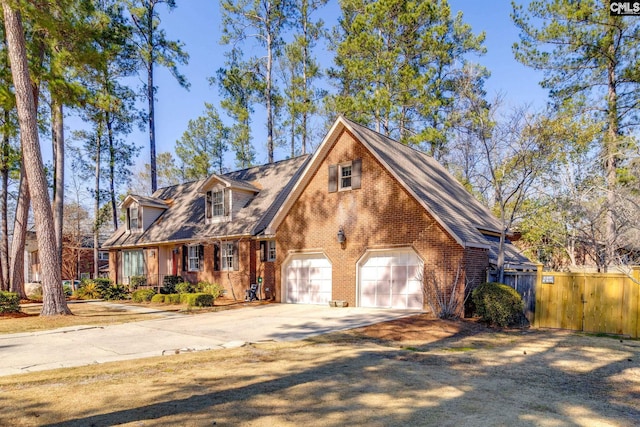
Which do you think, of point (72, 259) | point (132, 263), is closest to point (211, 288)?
point (132, 263)

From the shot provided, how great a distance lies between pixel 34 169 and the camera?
47.3ft

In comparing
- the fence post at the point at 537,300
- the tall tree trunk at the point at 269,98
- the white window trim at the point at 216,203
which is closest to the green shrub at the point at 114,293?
the white window trim at the point at 216,203

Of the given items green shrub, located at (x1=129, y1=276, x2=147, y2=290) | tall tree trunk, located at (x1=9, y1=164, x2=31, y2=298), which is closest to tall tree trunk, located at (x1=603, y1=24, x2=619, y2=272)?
tall tree trunk, located at (x1=9, y1=164, x2=31, y2=298)

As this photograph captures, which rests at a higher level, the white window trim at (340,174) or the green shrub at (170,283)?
the white window trim at (340,174)

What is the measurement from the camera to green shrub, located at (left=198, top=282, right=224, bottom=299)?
20.5m

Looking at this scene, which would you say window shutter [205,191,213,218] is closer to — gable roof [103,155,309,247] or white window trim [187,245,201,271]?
gable roof [103,155,309,247]

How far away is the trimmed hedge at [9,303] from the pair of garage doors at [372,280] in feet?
35.3

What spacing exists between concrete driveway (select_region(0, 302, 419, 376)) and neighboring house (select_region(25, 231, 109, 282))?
30.1 meters

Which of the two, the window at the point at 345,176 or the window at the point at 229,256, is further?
the window at the point at 229,256

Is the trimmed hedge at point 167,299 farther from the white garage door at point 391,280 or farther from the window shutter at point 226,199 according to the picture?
the white garage door at point 391,280

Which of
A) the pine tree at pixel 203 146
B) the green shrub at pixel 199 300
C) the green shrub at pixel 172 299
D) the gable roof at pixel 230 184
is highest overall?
the pine tree at pixel 203 146

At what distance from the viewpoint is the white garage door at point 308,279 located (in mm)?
17500

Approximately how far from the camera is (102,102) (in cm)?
1777

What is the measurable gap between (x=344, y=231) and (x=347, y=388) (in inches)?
422
